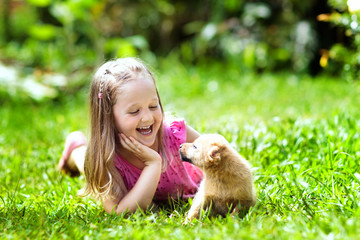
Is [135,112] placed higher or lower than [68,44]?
lower

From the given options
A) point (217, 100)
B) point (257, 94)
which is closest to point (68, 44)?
point (217, 100)

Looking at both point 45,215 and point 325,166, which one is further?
point 325,166

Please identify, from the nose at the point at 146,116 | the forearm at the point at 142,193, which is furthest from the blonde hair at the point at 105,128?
the nose at the point at 146,116

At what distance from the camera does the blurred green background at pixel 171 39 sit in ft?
23.6

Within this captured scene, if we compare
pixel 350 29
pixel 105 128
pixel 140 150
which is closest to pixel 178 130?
pixel 140 150

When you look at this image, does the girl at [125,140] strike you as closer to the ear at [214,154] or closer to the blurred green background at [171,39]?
the ear at [214,154]

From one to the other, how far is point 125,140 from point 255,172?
1010 millimetres

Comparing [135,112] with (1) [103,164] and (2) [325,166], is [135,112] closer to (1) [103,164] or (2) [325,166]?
(1) [103,164]

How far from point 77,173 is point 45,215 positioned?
1340 millimetres

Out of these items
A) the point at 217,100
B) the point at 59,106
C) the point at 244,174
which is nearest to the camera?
the point at 244,174

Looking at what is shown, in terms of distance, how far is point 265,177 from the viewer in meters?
2.90

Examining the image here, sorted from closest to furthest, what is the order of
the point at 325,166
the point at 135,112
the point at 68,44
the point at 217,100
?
the point at 135,112 → the point at 325,166 → the point at 217,100 → the point at 68,44

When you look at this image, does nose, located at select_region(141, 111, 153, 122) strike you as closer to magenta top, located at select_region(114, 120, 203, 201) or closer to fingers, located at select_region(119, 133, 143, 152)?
fingers, located at select_region(119, 133, 143, 152)

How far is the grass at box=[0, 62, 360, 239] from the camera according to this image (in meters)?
2.09
